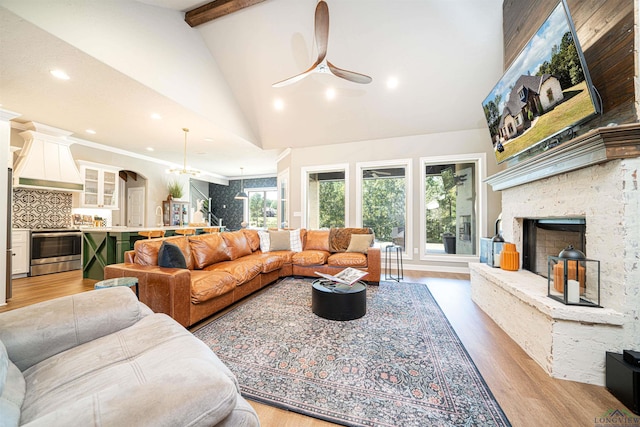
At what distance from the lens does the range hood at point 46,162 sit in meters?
4.38

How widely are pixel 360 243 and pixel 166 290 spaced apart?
2.84m

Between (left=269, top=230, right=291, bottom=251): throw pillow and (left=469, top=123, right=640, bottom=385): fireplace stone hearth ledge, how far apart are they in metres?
3.27

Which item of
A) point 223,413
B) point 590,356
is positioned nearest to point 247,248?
point 223,413

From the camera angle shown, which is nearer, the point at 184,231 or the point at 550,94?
the point at 550,94

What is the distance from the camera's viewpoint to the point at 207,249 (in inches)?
126

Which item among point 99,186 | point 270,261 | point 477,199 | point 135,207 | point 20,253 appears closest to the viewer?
point 270,261

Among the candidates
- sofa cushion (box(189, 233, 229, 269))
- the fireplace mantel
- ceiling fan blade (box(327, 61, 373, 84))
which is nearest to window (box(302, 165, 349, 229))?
ceiling fan blade (box(327, 61, 373, 84))

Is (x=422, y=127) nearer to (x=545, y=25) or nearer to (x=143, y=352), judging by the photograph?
(x=545, y=25)

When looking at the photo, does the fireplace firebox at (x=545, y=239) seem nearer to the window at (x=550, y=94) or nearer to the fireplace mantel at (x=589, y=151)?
the fireplace mantel at (x=589, y=151)

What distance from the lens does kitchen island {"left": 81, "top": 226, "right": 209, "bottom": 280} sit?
417 cm

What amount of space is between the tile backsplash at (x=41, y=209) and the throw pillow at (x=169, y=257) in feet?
14.7

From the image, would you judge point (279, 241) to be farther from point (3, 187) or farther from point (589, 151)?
point (589, 151)

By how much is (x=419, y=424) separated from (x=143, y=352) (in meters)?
1.45

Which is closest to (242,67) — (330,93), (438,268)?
(330,93)
